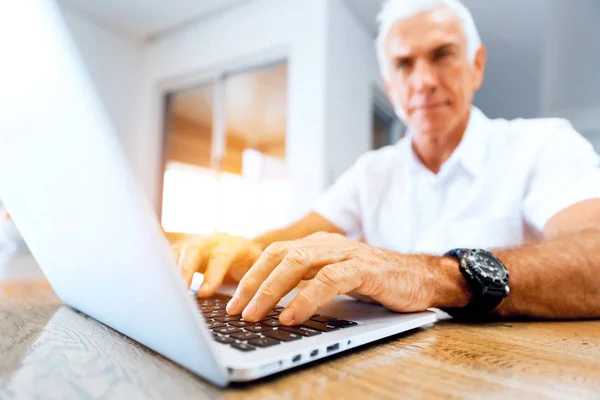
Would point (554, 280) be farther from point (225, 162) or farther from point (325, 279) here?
point (225, 162)

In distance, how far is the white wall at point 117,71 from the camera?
3303 millimetres

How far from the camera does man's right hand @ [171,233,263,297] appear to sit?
1.90ft

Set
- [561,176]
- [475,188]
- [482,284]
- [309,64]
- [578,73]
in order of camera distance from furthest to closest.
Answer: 1. [309,64]
2. [578,73]
3. [475,188]
4. [561,176]
5. [482,284]

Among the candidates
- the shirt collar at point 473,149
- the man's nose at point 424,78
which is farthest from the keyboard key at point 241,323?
the man's nose at point 424,78

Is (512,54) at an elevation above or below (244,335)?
above

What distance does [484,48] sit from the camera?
4.80 feet

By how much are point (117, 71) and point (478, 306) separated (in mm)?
3842

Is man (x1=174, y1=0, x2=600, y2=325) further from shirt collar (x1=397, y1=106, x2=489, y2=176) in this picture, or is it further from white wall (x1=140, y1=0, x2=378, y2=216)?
white wall (x1=140, y1=0, x2=378, y2=216)

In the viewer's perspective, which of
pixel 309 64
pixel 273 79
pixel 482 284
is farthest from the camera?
pixel 273 79

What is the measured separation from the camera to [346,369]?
284 millimetres

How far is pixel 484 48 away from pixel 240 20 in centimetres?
227

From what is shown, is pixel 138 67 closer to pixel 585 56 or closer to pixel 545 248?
pixel 585 56

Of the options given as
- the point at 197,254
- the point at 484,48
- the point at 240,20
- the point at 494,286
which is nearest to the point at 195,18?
the point at 240,20

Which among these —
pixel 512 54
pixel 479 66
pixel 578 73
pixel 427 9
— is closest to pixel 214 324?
pixel 427 9
